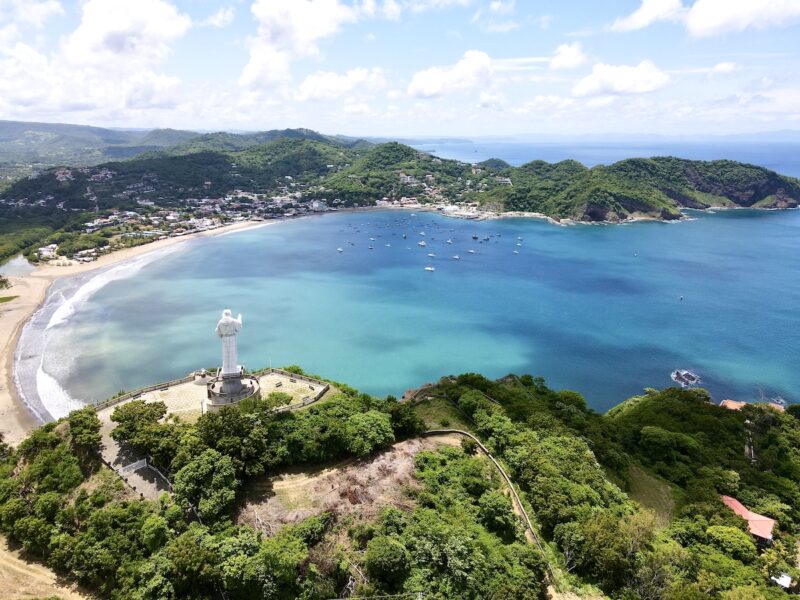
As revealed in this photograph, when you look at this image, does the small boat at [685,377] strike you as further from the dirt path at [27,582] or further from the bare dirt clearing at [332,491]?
the dirt path at [27,582]

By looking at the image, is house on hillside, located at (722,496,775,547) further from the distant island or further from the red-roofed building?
the distant island

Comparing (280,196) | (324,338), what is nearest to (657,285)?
(324,338)

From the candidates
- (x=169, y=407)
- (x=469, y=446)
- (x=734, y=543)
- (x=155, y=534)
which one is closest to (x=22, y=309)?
(x=169, y=407)

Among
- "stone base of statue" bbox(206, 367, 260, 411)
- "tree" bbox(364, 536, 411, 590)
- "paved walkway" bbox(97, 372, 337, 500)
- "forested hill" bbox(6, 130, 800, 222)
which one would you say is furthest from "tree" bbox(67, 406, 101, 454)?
"forested hill" bbox(6, 130, 800, 222)

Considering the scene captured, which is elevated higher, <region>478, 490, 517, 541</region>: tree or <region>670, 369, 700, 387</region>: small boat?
<region>478, 490, 517, 541</region>: tree

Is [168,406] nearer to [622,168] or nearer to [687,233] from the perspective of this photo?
[687,233]

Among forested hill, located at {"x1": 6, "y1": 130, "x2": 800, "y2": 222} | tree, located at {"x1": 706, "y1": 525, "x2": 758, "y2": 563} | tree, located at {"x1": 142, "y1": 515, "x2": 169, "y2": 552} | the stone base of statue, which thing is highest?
forested hill, located at {"x1": 6, "y1": 130, "x2": 800, "y2": 222}
